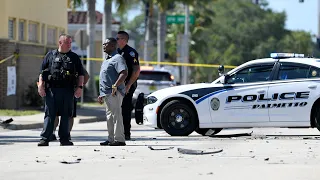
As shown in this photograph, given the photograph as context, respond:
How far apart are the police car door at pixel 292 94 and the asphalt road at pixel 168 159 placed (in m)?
0.43

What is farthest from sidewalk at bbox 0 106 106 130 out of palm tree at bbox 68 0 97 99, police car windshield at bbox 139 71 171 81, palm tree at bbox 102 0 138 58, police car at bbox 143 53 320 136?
palm tree at bbox 68 0 97 99

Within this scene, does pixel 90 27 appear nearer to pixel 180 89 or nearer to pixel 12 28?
pixel 12 28

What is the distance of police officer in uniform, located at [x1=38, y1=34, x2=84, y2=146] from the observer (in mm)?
15352

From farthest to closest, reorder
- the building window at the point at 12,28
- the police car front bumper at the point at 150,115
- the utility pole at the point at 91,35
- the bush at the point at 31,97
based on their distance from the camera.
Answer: the utility pole at the point at 91,35 < the bush at the point at 31,97 < the building window at the point at 12,28 < the police car front bumper at the point at 150,115

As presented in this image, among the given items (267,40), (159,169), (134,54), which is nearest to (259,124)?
(134,54)

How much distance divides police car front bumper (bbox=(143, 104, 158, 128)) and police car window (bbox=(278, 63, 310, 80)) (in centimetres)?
258

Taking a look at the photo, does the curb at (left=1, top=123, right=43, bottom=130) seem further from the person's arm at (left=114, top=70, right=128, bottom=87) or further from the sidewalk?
Result: the person's arm at (left=114, top=70, right=128, bottom=87)

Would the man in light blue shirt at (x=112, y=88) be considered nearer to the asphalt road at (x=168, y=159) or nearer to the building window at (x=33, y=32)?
the asphalt road at (x=168, y=159)

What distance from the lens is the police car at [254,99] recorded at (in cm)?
1780

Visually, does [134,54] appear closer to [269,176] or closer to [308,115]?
[308,115]

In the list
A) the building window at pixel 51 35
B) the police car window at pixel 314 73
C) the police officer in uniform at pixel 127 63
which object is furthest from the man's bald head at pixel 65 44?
the building window at pixel 51 35

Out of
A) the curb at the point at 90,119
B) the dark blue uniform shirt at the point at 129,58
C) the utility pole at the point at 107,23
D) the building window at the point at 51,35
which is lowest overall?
the curb at the point at 90,119

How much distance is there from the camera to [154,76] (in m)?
32.1

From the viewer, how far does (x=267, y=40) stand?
87.9 metres
